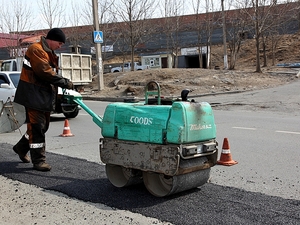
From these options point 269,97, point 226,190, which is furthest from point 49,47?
point 269,97

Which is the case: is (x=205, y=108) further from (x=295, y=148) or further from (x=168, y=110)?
(x=295, y=148)

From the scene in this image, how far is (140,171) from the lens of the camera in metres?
4.86

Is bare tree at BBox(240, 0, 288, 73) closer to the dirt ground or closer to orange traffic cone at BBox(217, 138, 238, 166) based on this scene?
the dirt ground

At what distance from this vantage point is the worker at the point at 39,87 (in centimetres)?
561

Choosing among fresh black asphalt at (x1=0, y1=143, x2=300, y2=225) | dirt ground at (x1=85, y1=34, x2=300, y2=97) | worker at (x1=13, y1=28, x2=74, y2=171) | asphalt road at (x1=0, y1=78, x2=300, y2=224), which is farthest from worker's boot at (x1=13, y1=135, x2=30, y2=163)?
dirt ground at (x1=85, y1=34, x2=300, y2=97)

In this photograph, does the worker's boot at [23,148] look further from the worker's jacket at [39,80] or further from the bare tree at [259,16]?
the bare tree at [259,16]

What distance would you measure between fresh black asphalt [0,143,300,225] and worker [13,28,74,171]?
0.45 meters

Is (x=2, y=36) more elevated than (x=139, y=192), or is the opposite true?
(x=2, y=36)

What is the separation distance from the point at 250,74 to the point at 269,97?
23.7 ft

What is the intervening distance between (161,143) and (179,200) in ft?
2.19

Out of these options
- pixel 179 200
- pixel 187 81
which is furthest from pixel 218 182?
pixel 187 81

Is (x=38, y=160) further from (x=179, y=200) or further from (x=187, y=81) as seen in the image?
(x=187, y=81)

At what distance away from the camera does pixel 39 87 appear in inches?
227

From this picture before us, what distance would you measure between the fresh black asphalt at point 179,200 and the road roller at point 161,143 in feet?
0.49
